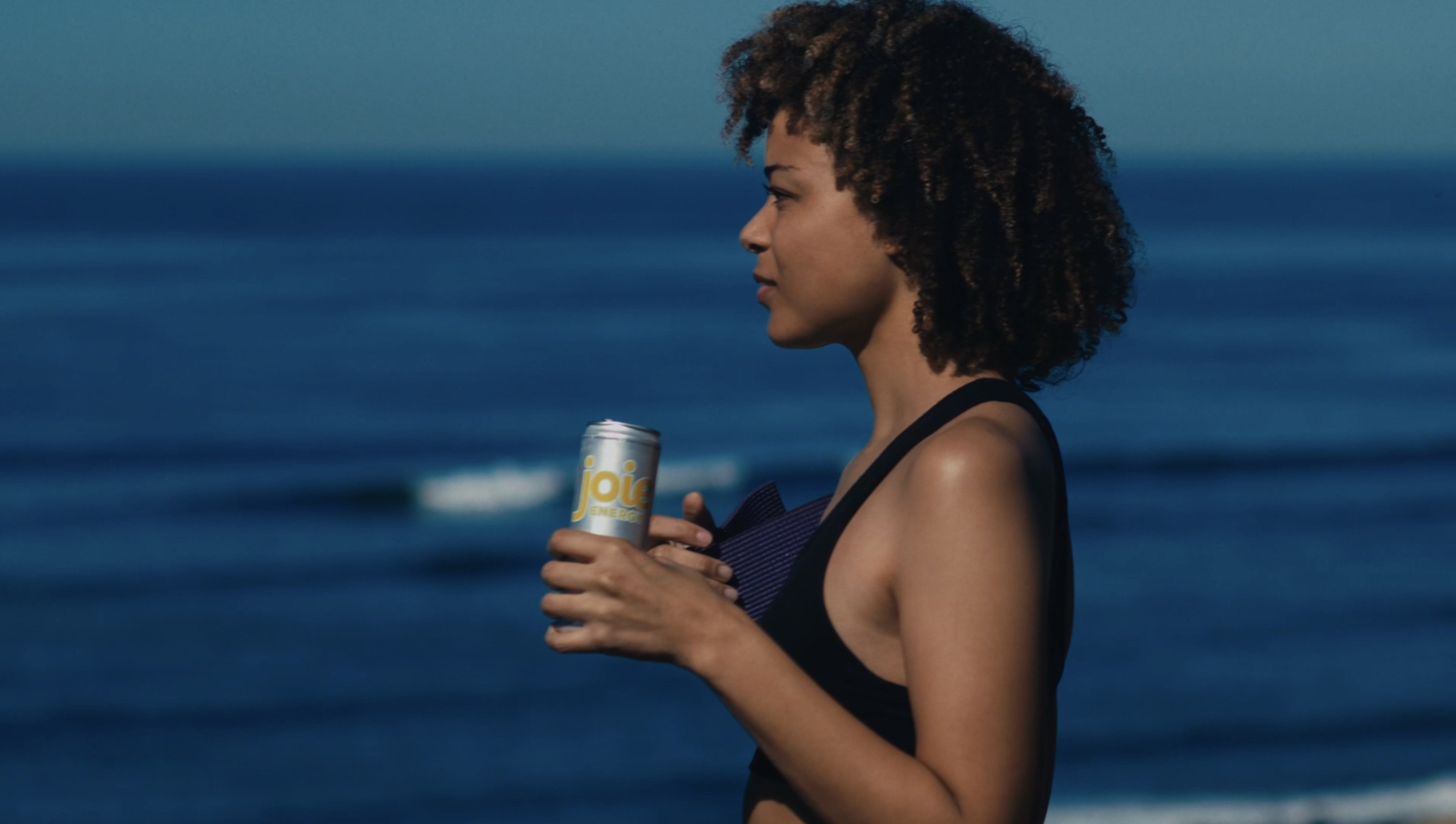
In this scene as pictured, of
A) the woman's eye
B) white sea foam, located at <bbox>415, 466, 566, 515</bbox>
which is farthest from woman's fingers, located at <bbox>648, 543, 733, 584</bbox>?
white sea foam, located at <bbox>415, 466, 566, 515</bbox>

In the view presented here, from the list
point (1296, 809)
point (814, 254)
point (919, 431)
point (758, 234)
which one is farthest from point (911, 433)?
point (1296, 809)

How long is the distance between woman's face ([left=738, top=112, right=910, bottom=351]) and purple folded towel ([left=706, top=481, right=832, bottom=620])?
287mm

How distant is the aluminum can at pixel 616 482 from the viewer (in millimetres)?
2020

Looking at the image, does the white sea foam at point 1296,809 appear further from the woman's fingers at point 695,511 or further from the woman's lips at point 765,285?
→ the woman's lips at point 765,285

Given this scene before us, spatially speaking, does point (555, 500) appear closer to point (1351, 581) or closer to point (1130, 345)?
point (1351, 581)

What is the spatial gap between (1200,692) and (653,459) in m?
9.03

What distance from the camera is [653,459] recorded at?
82.9 inches

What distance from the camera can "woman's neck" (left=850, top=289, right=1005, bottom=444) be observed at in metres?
2.22

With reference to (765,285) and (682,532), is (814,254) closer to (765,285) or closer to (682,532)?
(765,285)

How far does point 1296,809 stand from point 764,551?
6891mm

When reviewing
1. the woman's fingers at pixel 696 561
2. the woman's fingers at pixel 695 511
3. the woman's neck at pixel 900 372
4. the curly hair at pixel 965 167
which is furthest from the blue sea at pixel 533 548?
the curly hair at pixel 965 167

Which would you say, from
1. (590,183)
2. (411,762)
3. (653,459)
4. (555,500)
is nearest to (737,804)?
(411,762)

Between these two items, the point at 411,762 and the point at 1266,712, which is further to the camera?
the point at 1266,712

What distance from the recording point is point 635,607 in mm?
1876
